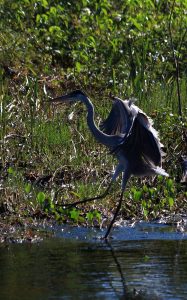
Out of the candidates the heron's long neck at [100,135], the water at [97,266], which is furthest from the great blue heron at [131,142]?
the water at [97,266]

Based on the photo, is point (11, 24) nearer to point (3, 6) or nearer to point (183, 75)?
point (3, 6)

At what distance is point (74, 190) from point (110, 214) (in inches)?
19.2

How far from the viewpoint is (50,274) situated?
672 centimetres

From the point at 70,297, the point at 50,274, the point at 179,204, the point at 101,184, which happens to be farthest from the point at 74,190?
the point at 70,297

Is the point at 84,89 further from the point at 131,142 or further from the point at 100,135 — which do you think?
the point at 131,142

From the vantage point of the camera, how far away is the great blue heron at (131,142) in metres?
8.18

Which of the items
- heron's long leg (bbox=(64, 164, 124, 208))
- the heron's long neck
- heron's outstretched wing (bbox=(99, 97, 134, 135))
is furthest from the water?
heron's outstretched wing (bbox=(99, 97, 134, 135))

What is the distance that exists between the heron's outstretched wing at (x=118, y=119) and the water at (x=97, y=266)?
967 millimetres

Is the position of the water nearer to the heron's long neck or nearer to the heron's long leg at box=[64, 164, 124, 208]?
the heron's long leg at box=[64, 164, 124, 208]

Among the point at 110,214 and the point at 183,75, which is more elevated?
the point at 183,75

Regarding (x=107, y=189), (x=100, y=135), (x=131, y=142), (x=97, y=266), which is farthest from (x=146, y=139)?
(x=97, y=266)

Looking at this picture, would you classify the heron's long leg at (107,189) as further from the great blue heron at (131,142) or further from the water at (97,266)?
the water at (97,266)

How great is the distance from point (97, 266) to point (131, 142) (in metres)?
1.67

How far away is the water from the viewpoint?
20.6 feet
